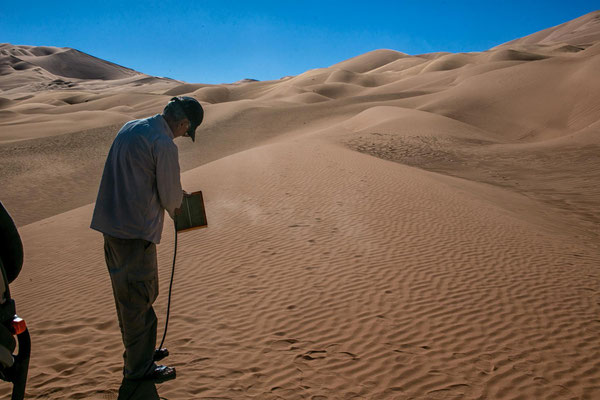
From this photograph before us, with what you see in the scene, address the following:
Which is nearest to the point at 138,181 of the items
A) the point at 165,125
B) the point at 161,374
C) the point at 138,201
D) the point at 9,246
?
the point at 138,201

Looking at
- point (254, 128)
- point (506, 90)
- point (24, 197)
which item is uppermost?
point (506, 90)

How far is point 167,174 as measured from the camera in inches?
109

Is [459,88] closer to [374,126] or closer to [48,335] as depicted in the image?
[374,126]

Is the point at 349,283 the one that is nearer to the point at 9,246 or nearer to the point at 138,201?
the point at 138,201

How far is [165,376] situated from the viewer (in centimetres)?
345

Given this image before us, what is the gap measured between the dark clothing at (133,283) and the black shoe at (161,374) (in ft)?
1.01

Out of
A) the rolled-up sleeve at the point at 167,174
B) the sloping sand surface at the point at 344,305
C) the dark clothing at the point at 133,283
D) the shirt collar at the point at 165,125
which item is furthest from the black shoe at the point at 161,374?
the shirt collar at the point at 165,125

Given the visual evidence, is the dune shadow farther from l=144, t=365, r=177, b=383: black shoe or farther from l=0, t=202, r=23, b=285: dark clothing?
l=0, t=202, r=23, b=285: dark clothing

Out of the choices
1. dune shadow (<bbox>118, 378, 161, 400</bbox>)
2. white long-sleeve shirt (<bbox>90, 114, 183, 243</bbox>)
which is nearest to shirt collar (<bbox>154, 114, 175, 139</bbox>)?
white long-sleeve shirt (<bbox>90, 114, 183, 243</bbox>)

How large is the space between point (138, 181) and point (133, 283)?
0.76m

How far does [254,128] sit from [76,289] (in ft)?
77.7

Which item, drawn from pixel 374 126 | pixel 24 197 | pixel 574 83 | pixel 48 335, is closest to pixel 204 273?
pixel 48 335

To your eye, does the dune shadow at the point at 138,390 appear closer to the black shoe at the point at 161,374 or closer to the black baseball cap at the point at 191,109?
the black shoe at the point at 161,374

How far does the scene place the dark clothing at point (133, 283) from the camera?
290 centimetres
